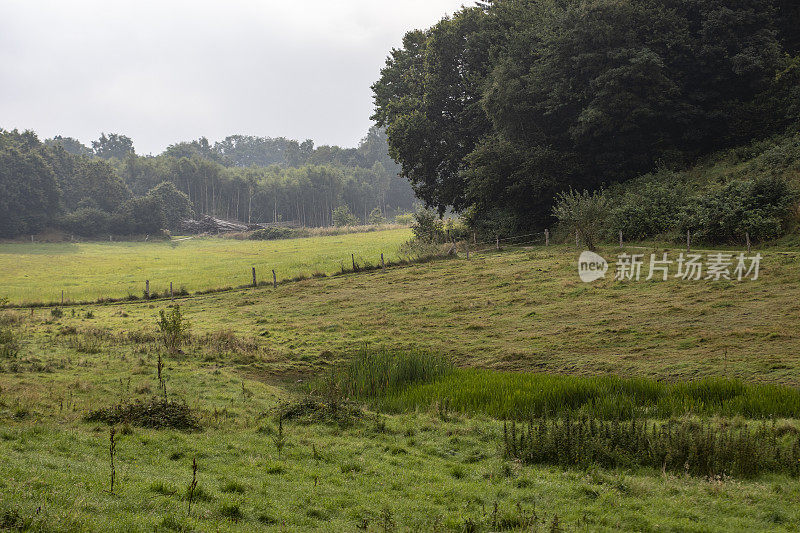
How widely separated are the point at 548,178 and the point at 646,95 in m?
8.79

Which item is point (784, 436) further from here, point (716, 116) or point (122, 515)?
point (716, 116)

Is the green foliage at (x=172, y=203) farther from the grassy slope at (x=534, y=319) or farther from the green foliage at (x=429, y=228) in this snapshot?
the grassy slope at (x=534, y=319)

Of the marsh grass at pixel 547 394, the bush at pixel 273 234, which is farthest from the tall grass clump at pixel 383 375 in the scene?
the bush at pixel 273 234

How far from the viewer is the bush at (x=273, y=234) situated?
99.1 m

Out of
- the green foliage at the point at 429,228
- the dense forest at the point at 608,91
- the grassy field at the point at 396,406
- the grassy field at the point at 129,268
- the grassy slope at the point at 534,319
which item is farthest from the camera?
the green foliage at the point at 429,228

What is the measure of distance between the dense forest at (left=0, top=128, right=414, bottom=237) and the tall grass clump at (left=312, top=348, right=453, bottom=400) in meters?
89.1

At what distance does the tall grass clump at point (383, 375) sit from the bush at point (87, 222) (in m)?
91.2

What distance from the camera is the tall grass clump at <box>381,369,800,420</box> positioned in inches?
450

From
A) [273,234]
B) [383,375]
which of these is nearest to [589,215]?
[383,375]

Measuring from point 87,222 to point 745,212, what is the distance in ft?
318

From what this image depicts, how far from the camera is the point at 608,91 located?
124ft

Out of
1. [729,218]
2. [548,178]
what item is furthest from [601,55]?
[729,218]

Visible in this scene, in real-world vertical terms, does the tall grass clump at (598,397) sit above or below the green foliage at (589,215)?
below

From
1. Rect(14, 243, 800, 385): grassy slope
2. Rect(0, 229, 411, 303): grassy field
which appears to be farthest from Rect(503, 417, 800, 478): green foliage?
Rect(0, 229, 411, 303): grassy field
